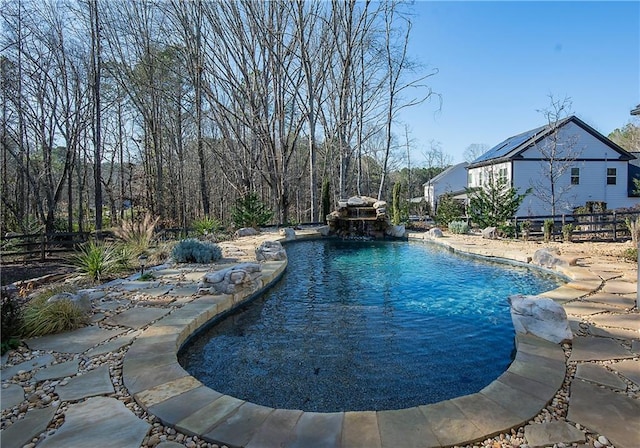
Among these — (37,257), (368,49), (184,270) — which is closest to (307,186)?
(368,49)

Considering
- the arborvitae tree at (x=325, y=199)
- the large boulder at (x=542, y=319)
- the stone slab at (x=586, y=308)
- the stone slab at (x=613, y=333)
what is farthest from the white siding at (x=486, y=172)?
the large boulder at (x=542, y=319)

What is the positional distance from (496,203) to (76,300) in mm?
11381

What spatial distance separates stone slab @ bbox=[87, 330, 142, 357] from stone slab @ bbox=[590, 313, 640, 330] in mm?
4256

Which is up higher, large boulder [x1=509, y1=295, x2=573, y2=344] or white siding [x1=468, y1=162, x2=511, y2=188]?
white siding [x1=468, y1=162, x2=511, y2=188]

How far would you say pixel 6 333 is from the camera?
115 inches

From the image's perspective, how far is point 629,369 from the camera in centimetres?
238

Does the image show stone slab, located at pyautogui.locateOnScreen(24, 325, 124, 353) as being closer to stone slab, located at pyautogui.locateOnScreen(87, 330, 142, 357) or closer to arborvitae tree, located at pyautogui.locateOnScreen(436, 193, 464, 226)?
stone slab, located at pyautogui.locateOnScreen(87, 330, 142, 357)

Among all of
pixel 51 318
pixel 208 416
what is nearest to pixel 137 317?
pixel 51 318

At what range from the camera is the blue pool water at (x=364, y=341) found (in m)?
2.56

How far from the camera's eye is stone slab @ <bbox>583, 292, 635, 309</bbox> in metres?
3.75

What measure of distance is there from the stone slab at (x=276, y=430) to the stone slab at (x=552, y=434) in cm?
119

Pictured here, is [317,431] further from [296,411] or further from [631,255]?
[631,255]

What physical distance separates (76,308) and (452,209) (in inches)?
530

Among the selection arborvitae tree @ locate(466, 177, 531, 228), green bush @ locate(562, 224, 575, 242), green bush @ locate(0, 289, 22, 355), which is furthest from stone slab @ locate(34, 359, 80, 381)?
arborvitae tree @ locate(466, 177, 531, 228)
